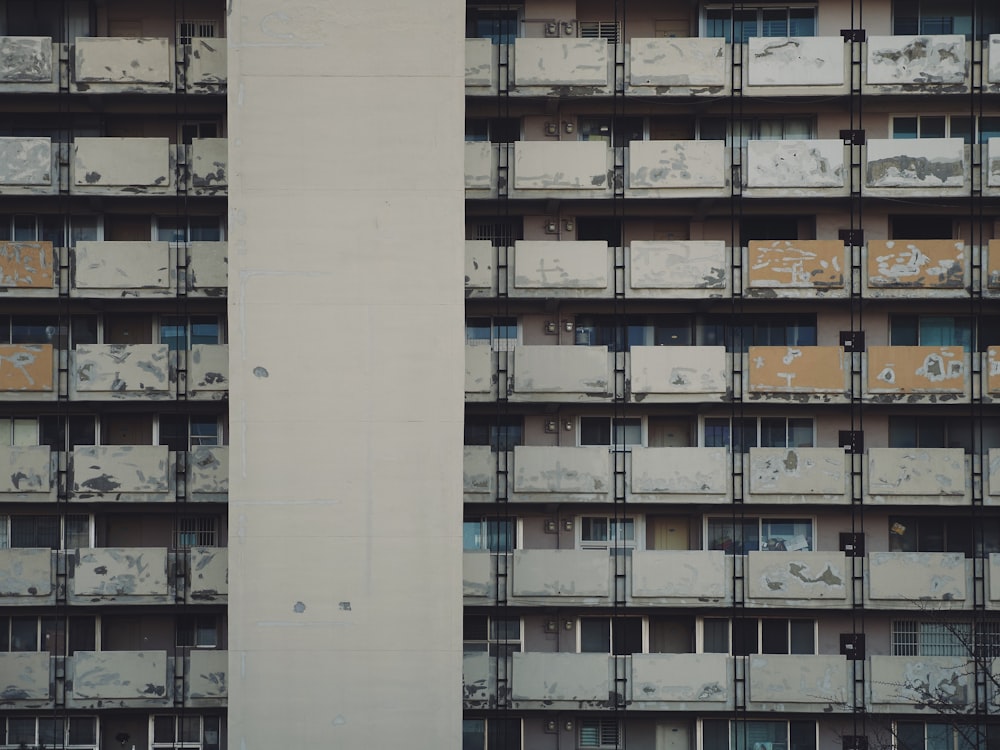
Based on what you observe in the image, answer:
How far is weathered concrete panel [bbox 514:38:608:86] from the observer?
73.8ft

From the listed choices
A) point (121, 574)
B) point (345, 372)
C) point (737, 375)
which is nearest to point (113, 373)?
point (121, 574)

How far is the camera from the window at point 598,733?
2273 centimetres

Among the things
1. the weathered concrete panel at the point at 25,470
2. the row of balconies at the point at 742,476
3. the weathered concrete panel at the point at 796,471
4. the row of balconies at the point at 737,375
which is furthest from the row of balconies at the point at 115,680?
the weathered concrete panel at the point at 796,471

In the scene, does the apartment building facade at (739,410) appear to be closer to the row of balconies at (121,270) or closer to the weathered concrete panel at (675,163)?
the weathered concrete panel at (675,163)

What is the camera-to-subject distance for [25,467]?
22.3 m

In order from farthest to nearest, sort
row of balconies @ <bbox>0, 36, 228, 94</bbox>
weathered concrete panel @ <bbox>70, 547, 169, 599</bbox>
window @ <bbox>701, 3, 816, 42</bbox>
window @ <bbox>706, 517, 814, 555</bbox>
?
window @ <bbox>701, 3, 816, 42</bbox>, window @ <bbox>706, 517, 814, 555</bbox>, row of balconies @ <bbox>0, 36, 228, 94</bbox>, weathered concrete panel @ <bbox>70, 547, 169, 599</bbox>

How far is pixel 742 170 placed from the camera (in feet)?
74.1

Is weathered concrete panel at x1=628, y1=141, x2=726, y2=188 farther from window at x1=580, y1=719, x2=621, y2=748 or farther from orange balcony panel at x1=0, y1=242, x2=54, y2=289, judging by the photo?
orange balcony panel at x1=0, y1=242, x2=54, y2=289

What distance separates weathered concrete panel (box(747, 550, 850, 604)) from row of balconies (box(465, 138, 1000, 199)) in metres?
6.07

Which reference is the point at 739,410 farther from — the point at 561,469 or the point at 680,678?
the point at 680,678

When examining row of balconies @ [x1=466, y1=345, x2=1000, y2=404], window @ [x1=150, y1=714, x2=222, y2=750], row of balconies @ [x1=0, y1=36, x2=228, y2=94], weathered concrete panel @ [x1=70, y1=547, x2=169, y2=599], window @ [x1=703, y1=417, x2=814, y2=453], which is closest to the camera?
weathered concrete panel @ [x1=70, y1=547, x2=169, y2=599]

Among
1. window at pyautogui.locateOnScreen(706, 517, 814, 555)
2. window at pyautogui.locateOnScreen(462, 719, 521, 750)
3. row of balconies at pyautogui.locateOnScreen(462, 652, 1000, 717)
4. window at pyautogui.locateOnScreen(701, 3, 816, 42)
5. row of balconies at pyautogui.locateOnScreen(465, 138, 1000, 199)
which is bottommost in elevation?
window at pyautogui.locateOnScreen(462, 719, 521, 750)

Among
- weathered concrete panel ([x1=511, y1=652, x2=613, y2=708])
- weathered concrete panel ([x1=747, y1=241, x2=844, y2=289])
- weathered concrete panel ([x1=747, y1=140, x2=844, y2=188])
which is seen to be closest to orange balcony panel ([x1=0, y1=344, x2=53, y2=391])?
weathered concrete panel ([x1=511, y1=652, x2=613, y2=708])

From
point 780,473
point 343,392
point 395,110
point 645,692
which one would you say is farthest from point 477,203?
point 645,692
